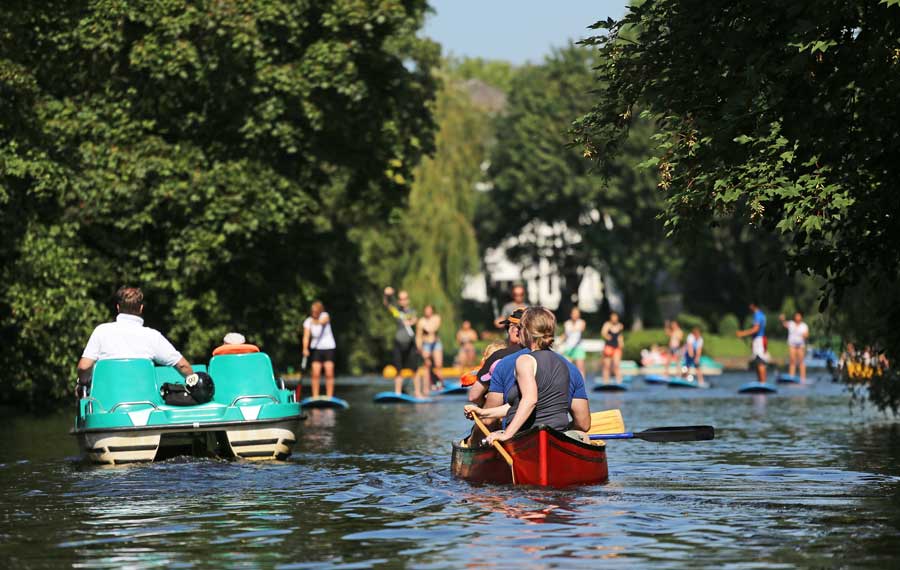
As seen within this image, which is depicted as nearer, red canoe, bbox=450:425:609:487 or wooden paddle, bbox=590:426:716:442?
red canoe, bbox=450:425:609:487

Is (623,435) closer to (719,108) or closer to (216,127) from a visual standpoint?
(719,108)

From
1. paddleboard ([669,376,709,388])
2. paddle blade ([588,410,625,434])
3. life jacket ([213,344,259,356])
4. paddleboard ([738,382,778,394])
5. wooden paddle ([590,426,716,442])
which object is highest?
life jacket ([213,344,259,356])

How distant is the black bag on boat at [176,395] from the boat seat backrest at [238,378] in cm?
43

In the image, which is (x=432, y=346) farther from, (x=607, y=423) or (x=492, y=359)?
(x=492, y=359)

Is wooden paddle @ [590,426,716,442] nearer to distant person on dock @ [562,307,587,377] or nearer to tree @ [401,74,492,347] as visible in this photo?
distant person on dock @ [562,307,587,377]

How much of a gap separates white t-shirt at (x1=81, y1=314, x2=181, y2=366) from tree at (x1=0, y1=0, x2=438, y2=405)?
37.9 feet

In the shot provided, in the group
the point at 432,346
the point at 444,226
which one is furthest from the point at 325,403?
the point at 444,226

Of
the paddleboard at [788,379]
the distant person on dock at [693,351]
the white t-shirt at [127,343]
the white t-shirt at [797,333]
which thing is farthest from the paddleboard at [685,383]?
the white t-shirt at [127,343]

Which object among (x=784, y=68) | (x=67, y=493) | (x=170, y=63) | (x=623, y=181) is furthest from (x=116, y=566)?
(x=623, y=181)

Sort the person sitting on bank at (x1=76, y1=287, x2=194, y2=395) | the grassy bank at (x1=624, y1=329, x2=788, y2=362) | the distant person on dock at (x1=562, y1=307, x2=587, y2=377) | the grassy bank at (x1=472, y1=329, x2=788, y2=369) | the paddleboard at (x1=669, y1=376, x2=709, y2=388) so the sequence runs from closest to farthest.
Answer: the person sitting on bank at (x1=76, y1=287, x2=194, y2=395)
the paddleboard at (x1=669, y1=376, x2=709, y2=388)
the distant person on dock at (x1=562, y1=307, x2=587, y2=377)
the grassy bank at (x1=472, y1=329, x2=788, y2=369)
the grassy bank at (x1=624, y1=329, x2=788, y2=362)

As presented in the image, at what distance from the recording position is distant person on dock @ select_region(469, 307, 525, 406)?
1484cm

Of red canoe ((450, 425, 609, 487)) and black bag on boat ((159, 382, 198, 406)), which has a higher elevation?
black bag on boat ((159, 382, 198, 406))

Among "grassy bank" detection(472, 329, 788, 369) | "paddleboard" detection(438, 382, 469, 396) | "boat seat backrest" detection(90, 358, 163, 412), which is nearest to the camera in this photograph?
"boat seat backrest" detection(90, 358, 163, 412)

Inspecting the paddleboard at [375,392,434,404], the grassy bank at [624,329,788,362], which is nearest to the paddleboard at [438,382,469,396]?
the paddleboard at [375,392,434,404]
